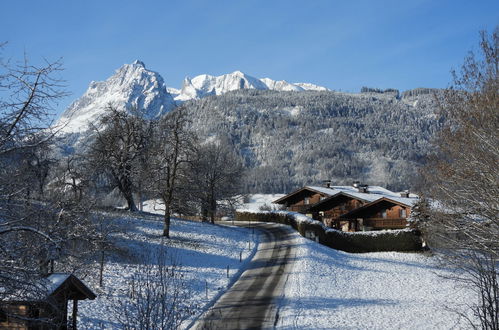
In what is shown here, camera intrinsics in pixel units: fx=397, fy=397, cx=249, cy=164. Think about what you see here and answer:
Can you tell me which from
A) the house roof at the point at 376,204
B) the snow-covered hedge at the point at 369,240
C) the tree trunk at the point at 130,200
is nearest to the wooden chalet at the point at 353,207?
the house roof at the point at 376,204

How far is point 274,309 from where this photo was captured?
869 inches

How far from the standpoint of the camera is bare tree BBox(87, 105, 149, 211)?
1585 inches

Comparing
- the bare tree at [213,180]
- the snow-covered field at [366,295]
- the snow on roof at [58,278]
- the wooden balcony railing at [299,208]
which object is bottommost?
the snow-covered field at [366,295]

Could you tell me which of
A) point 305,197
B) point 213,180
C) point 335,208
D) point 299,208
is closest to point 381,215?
point 335,208

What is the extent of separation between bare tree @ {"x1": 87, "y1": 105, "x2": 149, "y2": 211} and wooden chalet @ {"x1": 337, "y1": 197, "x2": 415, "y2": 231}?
31741mm

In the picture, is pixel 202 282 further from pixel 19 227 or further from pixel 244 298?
pixel 19 227

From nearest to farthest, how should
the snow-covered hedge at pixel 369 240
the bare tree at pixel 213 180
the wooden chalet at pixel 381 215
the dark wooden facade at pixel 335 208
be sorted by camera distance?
the snow-covered hedge at pixel 369 240 → the bare tree at pixel 213 180 → the wooden chalet at pixel 381 215 → the dark wooden facade at pixel 335 208

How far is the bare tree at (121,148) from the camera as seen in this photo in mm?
40250

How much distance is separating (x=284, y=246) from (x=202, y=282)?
1672 cm

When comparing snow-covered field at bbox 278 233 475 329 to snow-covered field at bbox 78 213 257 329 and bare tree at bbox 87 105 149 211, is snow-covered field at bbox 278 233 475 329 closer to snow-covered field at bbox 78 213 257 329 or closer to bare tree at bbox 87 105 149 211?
snow-covered field at bbox 78 213 257 329

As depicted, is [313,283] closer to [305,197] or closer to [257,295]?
[257,295]

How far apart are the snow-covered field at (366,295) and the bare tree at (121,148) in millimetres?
18921

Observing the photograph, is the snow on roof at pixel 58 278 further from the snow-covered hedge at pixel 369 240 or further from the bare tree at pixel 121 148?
the snow-covered hedge at pixel 369 240

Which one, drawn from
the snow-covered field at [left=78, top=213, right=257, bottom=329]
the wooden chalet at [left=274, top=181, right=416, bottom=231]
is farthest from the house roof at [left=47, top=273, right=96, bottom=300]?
the wooden chalet at [left=274, top=181, right=416, bottom=231]
